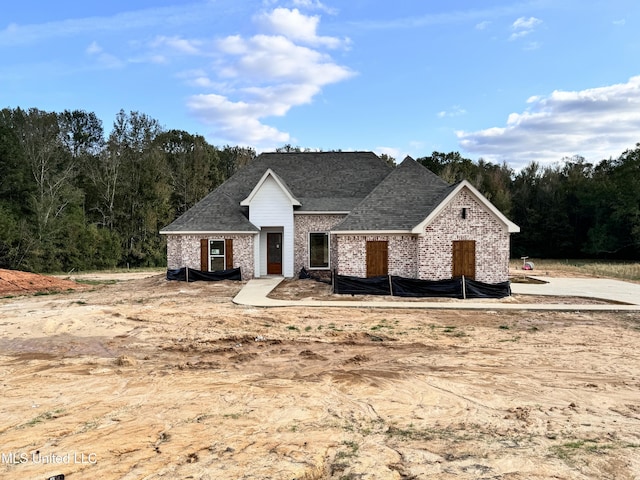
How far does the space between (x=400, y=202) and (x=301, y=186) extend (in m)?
7.28

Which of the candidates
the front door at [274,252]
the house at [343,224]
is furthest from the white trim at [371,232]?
the front door at [274,252]

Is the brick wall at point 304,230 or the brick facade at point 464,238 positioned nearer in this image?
the brick facade at point 464,238

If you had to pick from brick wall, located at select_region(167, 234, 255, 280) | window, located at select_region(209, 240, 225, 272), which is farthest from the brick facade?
window, located at select_region(209, 240, 225, 272)

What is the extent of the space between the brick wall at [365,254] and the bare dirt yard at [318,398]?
20.0 ft

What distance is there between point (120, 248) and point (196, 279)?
21.7 meters

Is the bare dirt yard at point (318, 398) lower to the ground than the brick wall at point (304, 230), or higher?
lower

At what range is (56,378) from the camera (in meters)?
8.08

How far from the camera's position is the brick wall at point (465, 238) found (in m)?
18.5

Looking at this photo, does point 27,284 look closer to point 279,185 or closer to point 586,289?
point 279,185

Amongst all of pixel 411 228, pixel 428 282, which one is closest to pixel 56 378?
pixel 428 282

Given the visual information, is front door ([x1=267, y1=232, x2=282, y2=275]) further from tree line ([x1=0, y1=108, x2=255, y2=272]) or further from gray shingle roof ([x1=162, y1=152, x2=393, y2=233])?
tree line ([x1=0, y1=108, x2=255, y2=272])

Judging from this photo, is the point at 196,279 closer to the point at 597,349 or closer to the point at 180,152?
the point at 597,349

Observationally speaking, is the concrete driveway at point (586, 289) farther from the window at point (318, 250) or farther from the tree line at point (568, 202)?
the tree line at point (568, 202)

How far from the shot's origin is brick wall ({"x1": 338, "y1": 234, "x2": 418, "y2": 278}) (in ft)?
63.3
